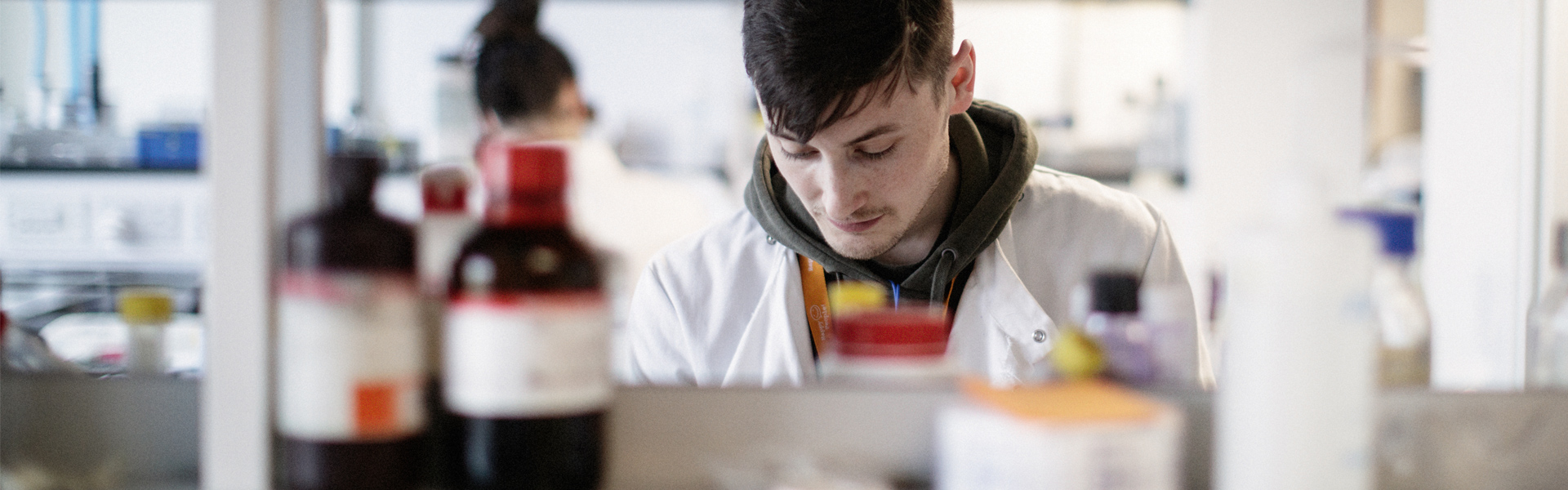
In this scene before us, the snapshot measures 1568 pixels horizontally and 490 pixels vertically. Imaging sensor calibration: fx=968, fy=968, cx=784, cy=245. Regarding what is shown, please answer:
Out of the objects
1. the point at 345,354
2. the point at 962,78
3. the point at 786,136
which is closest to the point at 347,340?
the point at 345,354

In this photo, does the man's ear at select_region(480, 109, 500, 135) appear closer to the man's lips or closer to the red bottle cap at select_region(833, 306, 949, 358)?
the man's lips

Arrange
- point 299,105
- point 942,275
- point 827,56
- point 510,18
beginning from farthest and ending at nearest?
1. point 510,18
2. point 942,275
3. point 827,56
4. point 299,105

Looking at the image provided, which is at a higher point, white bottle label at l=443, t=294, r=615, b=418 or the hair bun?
the hair bun

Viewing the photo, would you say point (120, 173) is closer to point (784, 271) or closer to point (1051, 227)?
point (784, 271)

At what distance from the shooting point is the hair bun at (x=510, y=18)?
7.06 ft

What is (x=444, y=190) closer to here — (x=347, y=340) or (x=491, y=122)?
(x=347, y=340)

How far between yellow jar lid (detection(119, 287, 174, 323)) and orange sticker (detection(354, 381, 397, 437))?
300 millimetres

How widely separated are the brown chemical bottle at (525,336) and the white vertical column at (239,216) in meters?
0.12

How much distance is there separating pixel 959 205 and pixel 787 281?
291 mm

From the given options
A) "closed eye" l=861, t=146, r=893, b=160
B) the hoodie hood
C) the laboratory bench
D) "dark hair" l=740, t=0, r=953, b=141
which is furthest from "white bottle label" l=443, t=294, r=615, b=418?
the hoodie hood

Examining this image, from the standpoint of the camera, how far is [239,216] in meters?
0.58

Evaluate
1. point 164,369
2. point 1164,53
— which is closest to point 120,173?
point 164,369

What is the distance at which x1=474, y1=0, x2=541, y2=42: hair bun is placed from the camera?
215cm

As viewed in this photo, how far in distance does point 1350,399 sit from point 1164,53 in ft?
10.3
